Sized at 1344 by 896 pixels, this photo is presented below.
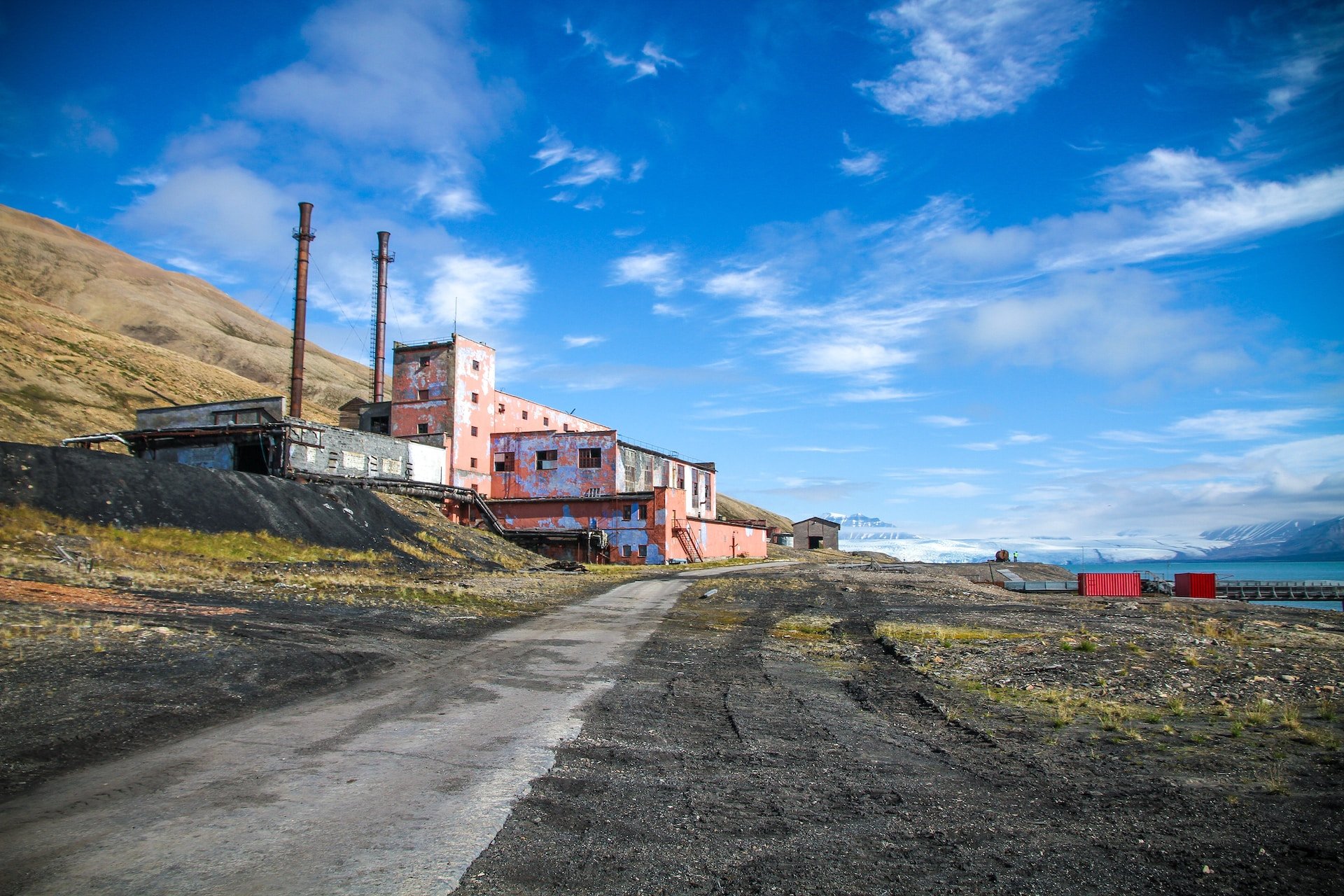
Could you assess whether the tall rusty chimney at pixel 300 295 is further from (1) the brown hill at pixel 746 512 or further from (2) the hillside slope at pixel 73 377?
(1) the brown hill at pixel 746 512

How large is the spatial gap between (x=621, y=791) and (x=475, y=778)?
1259 mm

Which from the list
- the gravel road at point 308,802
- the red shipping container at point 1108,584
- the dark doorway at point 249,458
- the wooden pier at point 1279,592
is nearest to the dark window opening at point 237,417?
the dark doorway at point 249,458

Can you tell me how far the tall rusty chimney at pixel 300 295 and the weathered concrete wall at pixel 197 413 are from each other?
628 cm

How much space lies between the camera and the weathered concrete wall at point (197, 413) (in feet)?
142

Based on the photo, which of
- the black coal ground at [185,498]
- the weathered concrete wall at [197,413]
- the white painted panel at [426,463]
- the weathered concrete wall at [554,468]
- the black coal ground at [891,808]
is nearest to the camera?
the black coal ground at [891,808]

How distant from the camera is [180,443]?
129 ft

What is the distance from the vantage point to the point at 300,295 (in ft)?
173

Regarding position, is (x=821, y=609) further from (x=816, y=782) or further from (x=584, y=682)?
(x=816, y=782)

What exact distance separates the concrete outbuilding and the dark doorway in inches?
2924

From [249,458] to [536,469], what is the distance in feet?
67.5

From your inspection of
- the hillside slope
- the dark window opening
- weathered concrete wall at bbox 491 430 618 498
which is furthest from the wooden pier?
the hillside slope

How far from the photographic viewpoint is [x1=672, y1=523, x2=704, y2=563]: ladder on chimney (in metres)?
51.7

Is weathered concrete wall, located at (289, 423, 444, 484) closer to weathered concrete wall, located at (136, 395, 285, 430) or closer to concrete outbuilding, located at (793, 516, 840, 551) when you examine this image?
weathered concrete wall, located at (136, 395, 285, 430)

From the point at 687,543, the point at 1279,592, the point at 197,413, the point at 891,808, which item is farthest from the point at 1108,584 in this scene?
the point at 197,413
